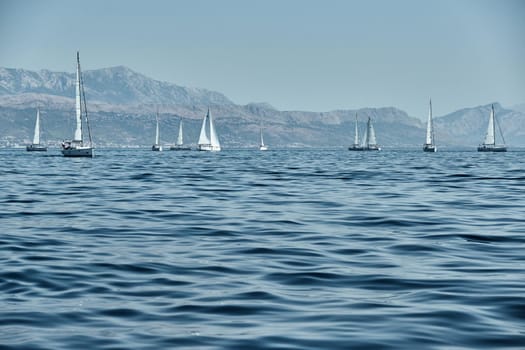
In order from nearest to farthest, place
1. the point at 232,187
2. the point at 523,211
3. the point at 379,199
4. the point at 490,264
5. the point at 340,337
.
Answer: the point at 340,337 → the point at 490,264 → the point at 523,211 → the point at 379,199 → the point at 232,187

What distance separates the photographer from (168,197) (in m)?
34.9

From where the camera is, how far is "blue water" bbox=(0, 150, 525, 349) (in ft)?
32.6

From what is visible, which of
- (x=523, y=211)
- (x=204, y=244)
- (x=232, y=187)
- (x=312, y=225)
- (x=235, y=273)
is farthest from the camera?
(x=232, y=187)

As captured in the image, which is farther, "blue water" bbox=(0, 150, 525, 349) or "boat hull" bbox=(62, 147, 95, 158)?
"boat hull" bbox=(62, 147, 95, 158)

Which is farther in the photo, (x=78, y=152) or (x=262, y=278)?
(x=78, y=152)

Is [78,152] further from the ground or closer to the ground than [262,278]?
further from the ground

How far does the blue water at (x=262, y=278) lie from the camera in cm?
994

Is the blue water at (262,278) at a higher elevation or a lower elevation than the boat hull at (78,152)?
lower

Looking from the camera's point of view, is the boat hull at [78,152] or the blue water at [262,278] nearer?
the blue water at [262,278]

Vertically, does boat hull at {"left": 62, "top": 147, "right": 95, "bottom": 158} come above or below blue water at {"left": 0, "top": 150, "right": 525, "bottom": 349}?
above

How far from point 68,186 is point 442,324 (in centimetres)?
3626

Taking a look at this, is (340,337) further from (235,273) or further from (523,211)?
(523,211)

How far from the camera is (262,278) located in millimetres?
13914

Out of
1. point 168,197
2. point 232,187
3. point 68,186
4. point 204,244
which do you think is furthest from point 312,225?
point 68,186
